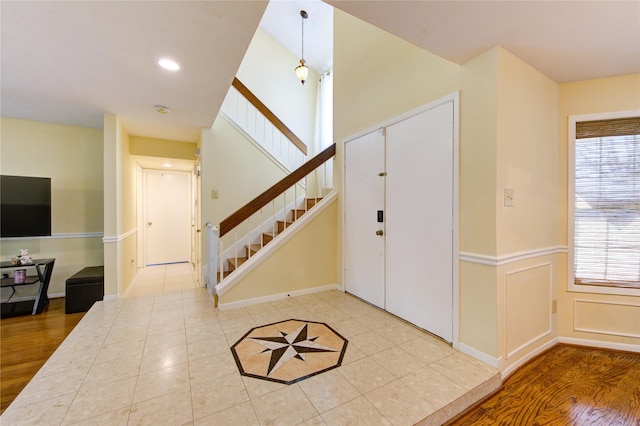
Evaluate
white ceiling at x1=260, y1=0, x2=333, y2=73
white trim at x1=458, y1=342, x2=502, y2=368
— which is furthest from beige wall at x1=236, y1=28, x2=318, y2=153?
white trim at x1=458, y1=342, x2=502, y2=368

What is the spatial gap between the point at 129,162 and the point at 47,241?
1597mm

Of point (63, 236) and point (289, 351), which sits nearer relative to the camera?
point (289, 351)

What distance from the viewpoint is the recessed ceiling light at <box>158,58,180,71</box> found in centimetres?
216

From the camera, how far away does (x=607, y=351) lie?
2248mm

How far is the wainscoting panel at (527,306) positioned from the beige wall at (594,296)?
300mm

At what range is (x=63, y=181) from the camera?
3887 mm

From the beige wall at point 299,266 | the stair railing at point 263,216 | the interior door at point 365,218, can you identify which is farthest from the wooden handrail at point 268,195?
the beige wall at point 299,266

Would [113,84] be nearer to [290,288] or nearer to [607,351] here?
[290,288]

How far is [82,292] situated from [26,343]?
0.84 m

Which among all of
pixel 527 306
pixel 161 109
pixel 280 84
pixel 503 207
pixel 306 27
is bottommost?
pixel 527 306

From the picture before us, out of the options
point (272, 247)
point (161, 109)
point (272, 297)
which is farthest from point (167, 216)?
point (272, 297)

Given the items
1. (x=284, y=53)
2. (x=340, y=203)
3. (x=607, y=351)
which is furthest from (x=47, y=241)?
(x=607, y=351)

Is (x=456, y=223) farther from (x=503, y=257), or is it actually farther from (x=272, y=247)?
(x=272, y=247)

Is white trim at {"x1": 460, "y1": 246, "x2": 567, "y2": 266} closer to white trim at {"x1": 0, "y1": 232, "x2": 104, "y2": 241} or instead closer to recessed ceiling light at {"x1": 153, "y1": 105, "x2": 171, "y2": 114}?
recessed ceiling light at {"x1": 153, "y1": 105, "x2": 171, "y2": 114}
